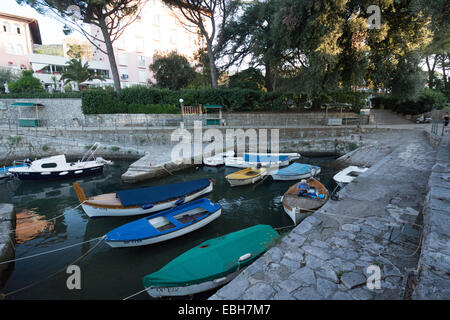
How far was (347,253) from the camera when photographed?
16.9ft

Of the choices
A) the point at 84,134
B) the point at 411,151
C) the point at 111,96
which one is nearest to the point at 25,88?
the point at 111,96

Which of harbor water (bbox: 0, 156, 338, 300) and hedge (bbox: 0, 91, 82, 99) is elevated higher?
hedge (bbox: 0, 91, 82, 99)

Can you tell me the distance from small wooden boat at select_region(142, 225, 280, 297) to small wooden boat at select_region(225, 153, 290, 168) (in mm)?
10478

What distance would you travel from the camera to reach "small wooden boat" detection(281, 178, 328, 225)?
8781 mm

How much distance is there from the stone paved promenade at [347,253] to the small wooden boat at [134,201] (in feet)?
20.6

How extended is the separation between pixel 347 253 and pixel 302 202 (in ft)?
13.3

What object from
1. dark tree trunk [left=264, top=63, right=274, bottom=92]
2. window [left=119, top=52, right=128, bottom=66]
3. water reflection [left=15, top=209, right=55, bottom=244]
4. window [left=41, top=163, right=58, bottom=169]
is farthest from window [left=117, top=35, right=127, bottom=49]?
water reflection [left=15, top=209, right=55, bottom=244]

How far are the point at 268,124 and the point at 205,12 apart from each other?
15.5 metres

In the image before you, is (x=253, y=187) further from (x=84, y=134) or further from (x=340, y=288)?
(x=84, y=134)

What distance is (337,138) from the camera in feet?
75.6

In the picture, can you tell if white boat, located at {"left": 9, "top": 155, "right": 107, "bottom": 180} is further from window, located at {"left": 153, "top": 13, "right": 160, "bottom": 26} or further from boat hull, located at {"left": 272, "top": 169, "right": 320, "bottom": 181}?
window, located at {"left": 153, "top": 13, "right": 160, "bottom": 26}

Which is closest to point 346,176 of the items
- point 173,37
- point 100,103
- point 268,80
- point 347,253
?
point 347,253

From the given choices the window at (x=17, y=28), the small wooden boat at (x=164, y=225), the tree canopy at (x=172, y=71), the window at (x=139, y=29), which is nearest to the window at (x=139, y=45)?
the window at (x=139, y=29)
